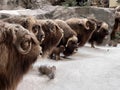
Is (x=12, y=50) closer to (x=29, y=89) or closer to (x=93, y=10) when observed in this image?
(x=29, y=89)

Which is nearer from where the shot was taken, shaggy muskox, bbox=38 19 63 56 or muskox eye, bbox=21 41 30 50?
muskox eye, bbox=21 41 30 50

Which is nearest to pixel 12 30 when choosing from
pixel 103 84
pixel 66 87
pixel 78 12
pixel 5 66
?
pixel 5 66

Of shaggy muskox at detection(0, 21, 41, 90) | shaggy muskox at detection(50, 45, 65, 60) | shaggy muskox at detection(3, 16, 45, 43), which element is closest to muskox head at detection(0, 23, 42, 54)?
shaggy muskox at detection(0, 21, 41, 90)

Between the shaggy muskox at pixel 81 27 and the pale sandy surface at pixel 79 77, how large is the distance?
1090 mm

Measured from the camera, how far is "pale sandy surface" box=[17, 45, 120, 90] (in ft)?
16.2

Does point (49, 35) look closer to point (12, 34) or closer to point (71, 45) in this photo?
point (71, 45)

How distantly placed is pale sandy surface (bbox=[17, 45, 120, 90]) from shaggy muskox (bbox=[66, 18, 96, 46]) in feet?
3.58

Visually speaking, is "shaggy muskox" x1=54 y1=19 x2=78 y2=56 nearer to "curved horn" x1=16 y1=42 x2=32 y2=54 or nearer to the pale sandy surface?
the pale sandy surface

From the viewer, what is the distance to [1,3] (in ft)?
34.2

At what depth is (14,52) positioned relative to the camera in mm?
2467

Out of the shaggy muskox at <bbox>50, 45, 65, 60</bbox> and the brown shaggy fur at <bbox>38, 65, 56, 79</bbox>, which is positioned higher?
the brown shaggy fur at <bbox>38, 65, 56, 79</bbox>

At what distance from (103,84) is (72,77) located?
52cm

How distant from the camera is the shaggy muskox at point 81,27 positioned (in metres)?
8.30

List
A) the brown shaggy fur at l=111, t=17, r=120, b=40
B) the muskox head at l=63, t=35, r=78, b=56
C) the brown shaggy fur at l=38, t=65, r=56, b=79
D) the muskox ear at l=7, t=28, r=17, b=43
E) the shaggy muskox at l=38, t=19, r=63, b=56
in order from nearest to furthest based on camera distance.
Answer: the muskox ear at l=7, t=28, r=17, b=43 < the brown shaggy fur at l=38, t=65, r=56, b=79 < the shaggy muskox at l=38, t=19, r=63, b=56 < the muskox head at l=63, t=35, r=78, b=56 < the brown shaggy fur at l=111, t=17, r=120, b=40
